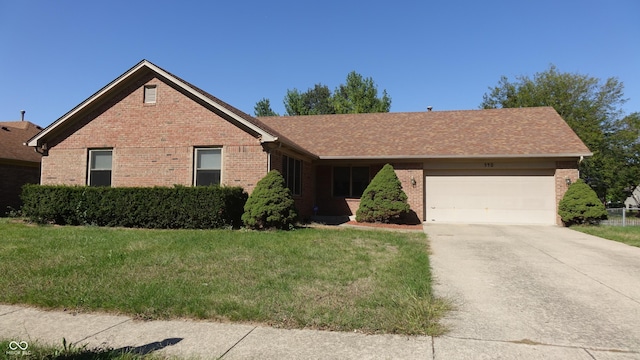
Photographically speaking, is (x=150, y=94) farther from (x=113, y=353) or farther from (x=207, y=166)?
(x=113, y=353)

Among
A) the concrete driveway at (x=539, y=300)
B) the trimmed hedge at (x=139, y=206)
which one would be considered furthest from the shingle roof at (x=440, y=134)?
the concrete driveway at (x=539, y=300)

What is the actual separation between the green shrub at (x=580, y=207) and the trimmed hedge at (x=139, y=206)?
1219 cm

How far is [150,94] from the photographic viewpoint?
14.1 m

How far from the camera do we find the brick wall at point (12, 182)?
17.2 m

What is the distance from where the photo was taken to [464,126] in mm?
18641

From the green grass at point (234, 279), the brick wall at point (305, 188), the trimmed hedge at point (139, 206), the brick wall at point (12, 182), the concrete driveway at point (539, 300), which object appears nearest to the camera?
the concrete driveway at point (539, 300)

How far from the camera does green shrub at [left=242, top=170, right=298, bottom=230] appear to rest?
11.5m

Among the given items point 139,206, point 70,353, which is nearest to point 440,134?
point 139,206

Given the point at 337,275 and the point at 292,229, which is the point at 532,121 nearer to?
the point at 292,229

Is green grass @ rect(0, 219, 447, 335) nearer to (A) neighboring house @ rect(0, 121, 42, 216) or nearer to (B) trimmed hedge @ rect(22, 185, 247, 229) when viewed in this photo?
(B) trimmed hedge @ rect(22, 185, 247, 229)

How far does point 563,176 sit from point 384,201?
7.51m

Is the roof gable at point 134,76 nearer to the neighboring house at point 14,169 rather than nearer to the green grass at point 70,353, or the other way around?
the neighboring house at point 14,169

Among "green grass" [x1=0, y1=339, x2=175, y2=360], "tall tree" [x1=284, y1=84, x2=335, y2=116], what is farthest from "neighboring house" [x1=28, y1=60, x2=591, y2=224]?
"tall tree" [x1=284, y1=84, x2=335, y2=116]

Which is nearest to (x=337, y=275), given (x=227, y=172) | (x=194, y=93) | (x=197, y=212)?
(x=197, y=212)
